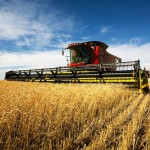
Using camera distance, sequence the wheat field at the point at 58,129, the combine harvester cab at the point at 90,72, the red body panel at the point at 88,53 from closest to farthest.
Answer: the wheat field at the point at 58,129 < the combine harvester cab at the point at 90,72 < the red body panel at the point at 88,53

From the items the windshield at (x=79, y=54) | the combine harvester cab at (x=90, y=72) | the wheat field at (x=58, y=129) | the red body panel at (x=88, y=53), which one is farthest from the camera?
the windshield at (x=79, y=54)

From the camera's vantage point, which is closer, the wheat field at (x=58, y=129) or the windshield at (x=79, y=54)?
the wheat field at (x=58, y=129)

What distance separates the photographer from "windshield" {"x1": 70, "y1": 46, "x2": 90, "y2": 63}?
13430 mm

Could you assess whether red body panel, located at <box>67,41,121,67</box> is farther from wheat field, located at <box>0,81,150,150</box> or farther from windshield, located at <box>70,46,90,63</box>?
wheat field, located at <box>0,81,150,150</box>

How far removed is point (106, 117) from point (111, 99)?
1.82m

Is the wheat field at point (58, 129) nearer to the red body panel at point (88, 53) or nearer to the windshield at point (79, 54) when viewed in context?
the red body panel at point (88, 53)

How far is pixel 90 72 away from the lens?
979 centimetres

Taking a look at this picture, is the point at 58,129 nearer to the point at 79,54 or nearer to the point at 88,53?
the point at 88,53

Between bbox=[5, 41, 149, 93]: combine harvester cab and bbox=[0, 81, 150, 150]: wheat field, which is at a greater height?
bbox=[5, 41, 149, 93]: combine harvester cab

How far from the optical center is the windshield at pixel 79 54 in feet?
44.1

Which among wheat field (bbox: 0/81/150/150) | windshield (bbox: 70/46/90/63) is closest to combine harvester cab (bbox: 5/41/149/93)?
windshield (bbox: 70/46/90/63)

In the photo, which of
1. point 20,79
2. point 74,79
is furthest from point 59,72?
point 20,79

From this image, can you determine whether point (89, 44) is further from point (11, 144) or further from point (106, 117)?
point (11, 144)

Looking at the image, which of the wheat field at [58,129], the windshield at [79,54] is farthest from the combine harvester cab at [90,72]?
the wheat field at [58,129]
